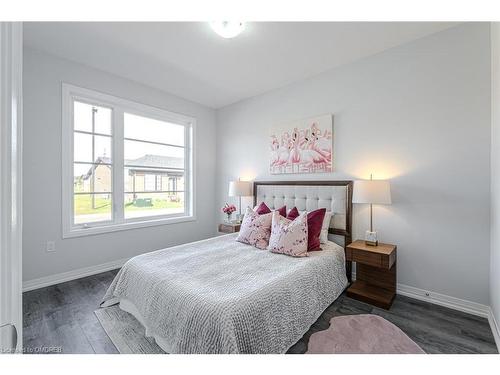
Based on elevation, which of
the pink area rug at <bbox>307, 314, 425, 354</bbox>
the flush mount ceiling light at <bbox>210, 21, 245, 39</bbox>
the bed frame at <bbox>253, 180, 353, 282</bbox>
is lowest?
the pink area rug at <bbox>307, 314, 425, 354</bbox>

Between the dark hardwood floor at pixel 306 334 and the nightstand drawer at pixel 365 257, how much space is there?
0.43 metres

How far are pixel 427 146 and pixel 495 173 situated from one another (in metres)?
0.58

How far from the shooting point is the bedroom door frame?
0.45m

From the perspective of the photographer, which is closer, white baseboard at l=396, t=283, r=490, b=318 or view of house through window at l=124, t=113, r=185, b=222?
white baseboard at l=396, t=283, r=490, b=318

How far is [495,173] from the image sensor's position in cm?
179

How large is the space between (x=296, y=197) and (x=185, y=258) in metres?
1.71

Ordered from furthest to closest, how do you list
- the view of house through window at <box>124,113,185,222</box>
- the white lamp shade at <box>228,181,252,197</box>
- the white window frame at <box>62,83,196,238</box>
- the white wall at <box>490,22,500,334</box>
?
the white lamp shade at <box>228,181,252,197</box> < the view of house through window at <box>124,113,185,222</box> < the white window frame at <box>62,83,196,238</box> < the white wall at <box>490,22,500,334</box>

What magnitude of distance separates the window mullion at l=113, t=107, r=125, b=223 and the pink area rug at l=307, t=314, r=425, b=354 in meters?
2.99

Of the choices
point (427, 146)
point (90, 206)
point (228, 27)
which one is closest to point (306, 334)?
point (427, 146)

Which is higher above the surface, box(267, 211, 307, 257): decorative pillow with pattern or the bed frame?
the bed frame

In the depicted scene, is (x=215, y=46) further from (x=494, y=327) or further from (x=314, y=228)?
(x=494, y=327)

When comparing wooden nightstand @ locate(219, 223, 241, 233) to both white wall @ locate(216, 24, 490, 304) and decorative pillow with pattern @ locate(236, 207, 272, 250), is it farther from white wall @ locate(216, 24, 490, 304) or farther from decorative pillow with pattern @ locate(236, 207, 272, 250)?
white wall @ locate(216, 24, 490, 304)

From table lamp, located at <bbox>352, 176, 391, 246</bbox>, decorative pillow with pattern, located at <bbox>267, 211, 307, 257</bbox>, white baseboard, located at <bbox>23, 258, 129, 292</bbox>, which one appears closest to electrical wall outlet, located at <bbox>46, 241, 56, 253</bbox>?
white baseboard, located at <bbox>23, 258, 129, 292</bbox>
